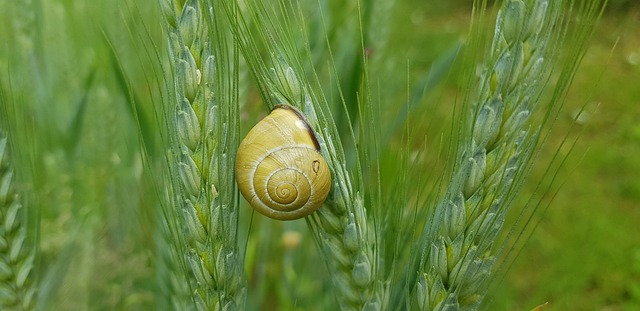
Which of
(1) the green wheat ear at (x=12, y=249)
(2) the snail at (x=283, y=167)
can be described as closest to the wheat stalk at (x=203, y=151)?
(2) the snail at (x=283, y=167)

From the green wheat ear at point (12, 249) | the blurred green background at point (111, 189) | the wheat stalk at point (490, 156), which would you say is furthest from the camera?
the blurred green background at point (111, 189)

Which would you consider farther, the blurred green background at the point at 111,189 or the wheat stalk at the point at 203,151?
the blurred green background at the point at 111,189

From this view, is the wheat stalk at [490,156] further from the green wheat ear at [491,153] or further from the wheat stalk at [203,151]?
the wheat stalk at [203,151]

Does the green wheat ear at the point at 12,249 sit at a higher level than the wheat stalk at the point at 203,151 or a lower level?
lower

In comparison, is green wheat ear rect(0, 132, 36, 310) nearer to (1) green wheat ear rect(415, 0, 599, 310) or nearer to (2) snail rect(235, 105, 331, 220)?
(2) snail rect(235, 105, 331, 220)

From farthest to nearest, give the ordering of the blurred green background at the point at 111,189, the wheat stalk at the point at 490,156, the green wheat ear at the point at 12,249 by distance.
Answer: the blurred green background at the point at 111,189, the green wheat ear at the point at 12,249, the wheat stalk at the point at 490,156

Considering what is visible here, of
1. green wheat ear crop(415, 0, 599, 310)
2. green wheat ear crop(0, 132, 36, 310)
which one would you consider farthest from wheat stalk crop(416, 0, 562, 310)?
green wheat ear crop(0, 132, 36, 310)

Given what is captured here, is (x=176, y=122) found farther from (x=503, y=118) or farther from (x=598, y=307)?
(x=598, y=307)
